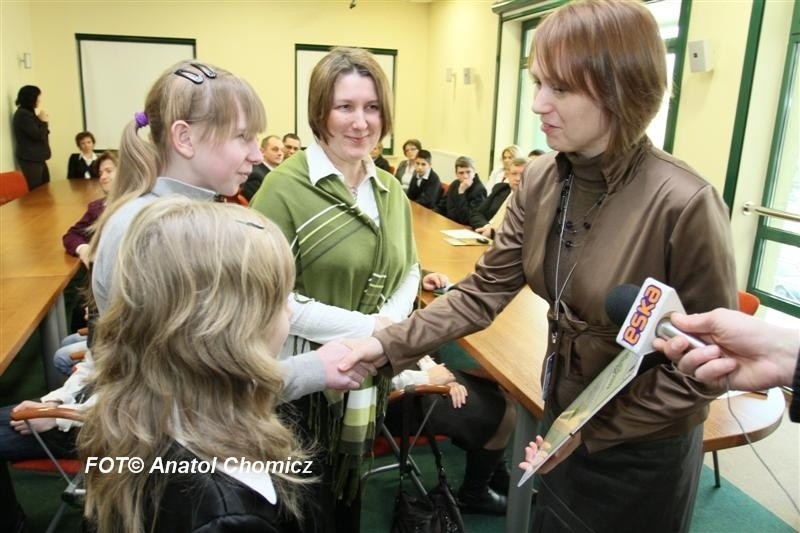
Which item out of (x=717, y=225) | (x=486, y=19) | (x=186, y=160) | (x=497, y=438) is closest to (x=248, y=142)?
(x=186, y=160)

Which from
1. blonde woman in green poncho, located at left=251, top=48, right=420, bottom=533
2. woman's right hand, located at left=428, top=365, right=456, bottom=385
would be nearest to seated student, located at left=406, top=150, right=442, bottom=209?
woman's right hand, located at left=428, top=365, right=456, bottom=385

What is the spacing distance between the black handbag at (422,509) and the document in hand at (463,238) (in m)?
2.15

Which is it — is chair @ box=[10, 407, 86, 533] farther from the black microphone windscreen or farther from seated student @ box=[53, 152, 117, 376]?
the black microphone windscreen

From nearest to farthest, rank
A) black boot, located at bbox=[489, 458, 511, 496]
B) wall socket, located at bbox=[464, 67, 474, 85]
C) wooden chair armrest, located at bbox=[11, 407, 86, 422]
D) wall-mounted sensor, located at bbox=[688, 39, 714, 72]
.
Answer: wooden chair armrest, located at bbox=[11, 407, 86, 422], black boot, located at bbox=[489, 458, 511, 496], wall-mounted sensor, located at bbox=[688, 39, 714, 72], wall socket, located at bbox=[464, 67, 474, 85]

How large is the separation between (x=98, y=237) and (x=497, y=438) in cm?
157

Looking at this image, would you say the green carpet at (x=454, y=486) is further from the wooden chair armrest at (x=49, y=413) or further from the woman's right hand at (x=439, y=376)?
the wooden chair armrest at (x=49, y=413)

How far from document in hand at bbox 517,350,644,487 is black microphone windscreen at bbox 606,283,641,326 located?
0.19 feet

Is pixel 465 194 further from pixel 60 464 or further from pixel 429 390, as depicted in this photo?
pixel 60 464

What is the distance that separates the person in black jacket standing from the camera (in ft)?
25.4

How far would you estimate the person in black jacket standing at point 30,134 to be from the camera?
7.75 m

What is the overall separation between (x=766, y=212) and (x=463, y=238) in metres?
1.95

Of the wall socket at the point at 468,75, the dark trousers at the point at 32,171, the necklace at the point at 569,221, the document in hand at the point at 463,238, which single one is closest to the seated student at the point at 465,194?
the document in hand at the point at 463,238

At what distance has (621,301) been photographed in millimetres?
971

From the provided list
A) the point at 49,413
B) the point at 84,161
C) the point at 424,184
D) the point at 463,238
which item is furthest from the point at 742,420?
the point at 84,161
